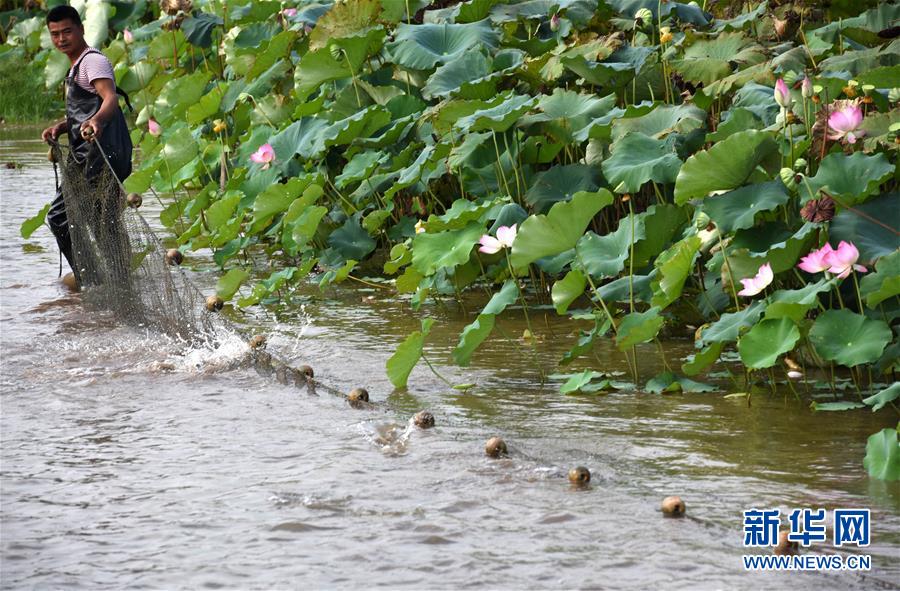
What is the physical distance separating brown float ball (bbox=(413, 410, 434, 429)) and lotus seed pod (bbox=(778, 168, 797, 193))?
1.40m

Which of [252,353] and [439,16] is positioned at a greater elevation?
[439,16]

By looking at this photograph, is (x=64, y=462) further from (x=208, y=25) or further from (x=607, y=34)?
(x=208, y=25)

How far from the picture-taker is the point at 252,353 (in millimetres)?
4883

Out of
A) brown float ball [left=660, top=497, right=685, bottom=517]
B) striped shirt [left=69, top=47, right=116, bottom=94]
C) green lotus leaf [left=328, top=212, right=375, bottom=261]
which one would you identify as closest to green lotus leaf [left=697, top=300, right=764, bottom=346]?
brown float ball [left=660, top=497, right=685, bottom=517]

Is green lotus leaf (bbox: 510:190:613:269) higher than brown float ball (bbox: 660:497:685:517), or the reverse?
green lotus leaf (bbox: 510:190:613:269)

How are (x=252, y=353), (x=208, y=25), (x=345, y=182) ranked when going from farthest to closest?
(x=208, y=25)
(x=345, y=182)
(x=252, y=353)

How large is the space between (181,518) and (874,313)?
2332 millimetres

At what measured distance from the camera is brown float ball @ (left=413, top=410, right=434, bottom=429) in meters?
3.94

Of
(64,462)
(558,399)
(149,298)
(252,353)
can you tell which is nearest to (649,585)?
(558,399)

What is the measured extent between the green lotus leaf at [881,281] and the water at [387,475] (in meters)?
0.40

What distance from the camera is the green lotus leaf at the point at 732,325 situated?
13.2 ft

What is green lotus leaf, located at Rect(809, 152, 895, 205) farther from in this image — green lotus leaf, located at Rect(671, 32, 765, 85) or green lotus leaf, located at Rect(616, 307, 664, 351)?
green lotus leaf, located at Rect(671, 32, 765, 85)

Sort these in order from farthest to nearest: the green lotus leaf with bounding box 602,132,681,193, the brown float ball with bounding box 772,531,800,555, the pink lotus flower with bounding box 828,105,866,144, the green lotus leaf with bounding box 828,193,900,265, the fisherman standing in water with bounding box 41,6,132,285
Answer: the fisherman standing in water with bounding box 41,6,132,285, the green lotus leaf with bounding box 602,132,681,193, the pink lotus flower with bounding box 828,105,866,144, the green lotus leaf with bounding box 828,193,900,265, the brown float ball with bounding box 772,531,800,555

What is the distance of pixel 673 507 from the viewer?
3107mm
